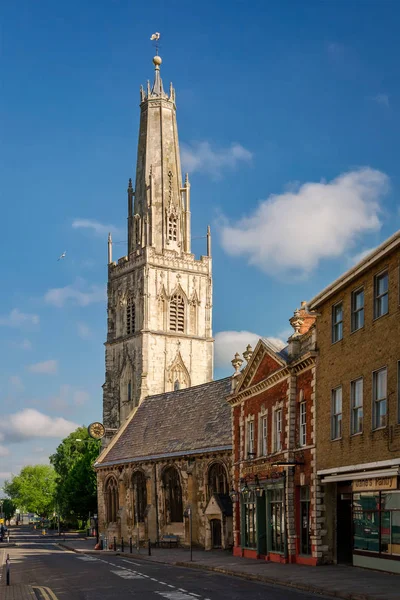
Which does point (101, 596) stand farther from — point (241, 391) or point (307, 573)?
point (241, 391)

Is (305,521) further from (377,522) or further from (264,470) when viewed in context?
(377,522)

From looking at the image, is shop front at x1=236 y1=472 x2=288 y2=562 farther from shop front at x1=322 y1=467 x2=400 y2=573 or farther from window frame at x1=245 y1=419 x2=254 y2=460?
shop front at x1=322 y1=467 x2=400 y2=573

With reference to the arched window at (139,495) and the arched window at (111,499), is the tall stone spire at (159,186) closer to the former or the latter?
the arched window at (111,499)

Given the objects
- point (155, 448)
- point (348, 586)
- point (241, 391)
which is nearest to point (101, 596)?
point (348, 586)

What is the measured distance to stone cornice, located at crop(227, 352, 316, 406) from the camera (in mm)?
37050

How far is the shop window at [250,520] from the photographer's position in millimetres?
43531

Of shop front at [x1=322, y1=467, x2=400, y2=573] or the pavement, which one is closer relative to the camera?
the pavement

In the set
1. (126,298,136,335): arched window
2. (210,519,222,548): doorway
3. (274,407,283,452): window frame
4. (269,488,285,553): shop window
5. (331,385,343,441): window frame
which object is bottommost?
(210,519,222,548): doorway

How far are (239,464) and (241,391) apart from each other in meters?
3.85

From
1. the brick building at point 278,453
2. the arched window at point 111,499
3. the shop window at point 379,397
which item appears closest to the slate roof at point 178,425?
the arched window at point 111,499

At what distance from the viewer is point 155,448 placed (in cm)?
7162

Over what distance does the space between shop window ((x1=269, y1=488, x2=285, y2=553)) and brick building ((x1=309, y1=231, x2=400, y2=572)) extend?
4.09m

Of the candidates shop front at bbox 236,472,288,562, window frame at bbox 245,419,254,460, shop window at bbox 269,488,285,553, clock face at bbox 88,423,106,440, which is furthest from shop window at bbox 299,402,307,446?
clock face at bbox 88,423,106,440

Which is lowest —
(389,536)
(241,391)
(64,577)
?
(64,577)
